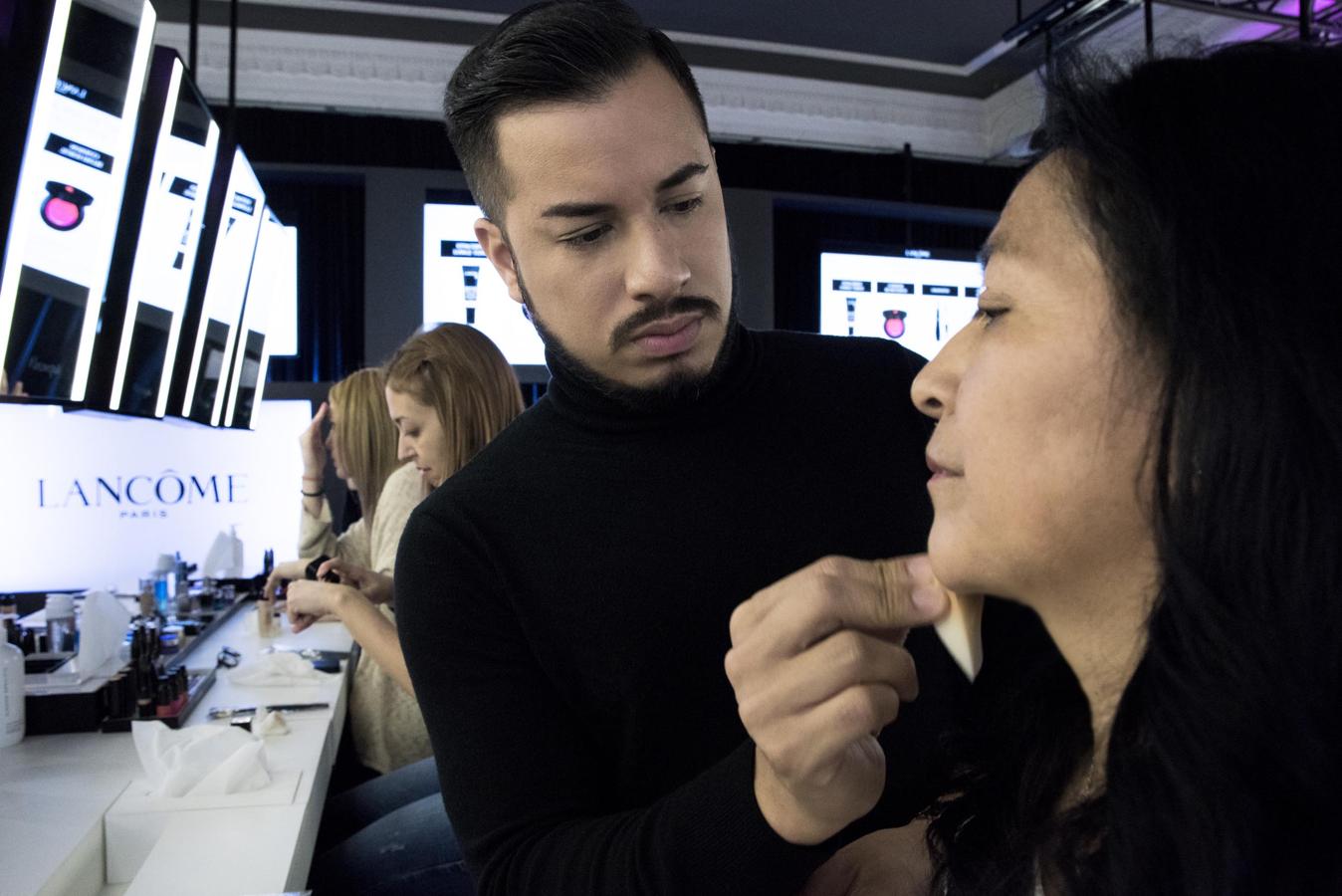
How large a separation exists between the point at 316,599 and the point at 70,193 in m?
1.15

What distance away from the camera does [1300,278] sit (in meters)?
0.64

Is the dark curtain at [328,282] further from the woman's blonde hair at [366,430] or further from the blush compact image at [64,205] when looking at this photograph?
the blush compact image at [64,205]

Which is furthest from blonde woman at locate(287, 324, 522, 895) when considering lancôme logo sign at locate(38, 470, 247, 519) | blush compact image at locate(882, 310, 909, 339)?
blush compact image at locate(882, 310, 909, 339)

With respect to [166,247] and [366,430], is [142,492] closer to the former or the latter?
[366,430]

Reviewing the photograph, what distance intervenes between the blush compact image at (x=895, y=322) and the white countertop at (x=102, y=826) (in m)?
5.49

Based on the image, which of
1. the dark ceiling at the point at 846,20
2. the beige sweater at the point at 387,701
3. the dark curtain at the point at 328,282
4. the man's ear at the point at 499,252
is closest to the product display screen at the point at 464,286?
the dark ceiling at the point at 846,20

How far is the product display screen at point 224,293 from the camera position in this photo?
3576 millimetres

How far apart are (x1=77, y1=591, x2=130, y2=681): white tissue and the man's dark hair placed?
6.65 feet

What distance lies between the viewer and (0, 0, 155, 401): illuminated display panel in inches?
81.5

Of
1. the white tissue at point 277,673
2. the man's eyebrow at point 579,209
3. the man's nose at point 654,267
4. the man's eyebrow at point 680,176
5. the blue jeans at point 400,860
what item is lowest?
the blue jeans at point 400,860

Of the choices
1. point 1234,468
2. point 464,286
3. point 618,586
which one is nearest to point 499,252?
point 618,586

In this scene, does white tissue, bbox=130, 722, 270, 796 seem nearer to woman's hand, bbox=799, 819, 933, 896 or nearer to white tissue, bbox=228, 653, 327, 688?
white tissue, bbox=228, 653, 327, 688

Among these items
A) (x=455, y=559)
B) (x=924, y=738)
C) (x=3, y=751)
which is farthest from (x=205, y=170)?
(x=924, y=738)

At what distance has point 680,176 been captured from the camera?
1195 millimetres
